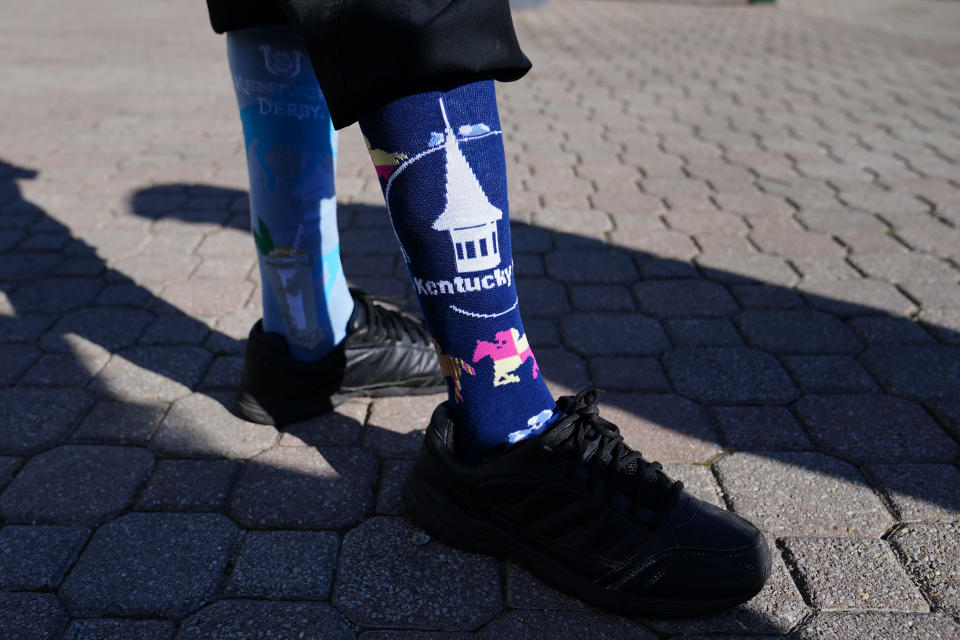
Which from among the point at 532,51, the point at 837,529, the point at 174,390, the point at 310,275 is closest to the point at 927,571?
the point at 837,529

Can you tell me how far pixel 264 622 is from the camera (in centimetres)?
124

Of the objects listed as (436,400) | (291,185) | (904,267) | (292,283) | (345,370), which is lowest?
(904,267)

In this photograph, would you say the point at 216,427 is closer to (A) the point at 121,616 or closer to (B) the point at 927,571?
(A) the point at 121,616

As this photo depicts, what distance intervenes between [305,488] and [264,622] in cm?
35

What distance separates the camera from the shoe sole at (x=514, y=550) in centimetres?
126

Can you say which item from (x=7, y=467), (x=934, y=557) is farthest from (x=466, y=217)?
(x=7, y=467)

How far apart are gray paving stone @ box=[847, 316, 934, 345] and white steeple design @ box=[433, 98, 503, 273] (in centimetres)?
140

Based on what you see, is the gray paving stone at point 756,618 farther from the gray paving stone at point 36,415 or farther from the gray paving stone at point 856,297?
the gray paving stone at point 36,415

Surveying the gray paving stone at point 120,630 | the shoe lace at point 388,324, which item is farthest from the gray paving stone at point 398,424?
the gray paving stone at point 120,630

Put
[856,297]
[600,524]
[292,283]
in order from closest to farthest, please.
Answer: [600,524] < [292,283] < [856,297]

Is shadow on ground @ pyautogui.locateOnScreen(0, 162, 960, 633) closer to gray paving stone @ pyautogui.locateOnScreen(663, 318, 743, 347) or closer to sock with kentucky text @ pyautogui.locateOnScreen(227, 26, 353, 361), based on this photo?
gray paving stone @ pyautogui.locateOnScreen(663, 318, 743, 347)

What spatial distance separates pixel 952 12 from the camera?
31.0 ft

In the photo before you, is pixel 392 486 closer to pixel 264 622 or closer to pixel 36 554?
pixel 264 622

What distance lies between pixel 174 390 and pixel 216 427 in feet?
0.73
